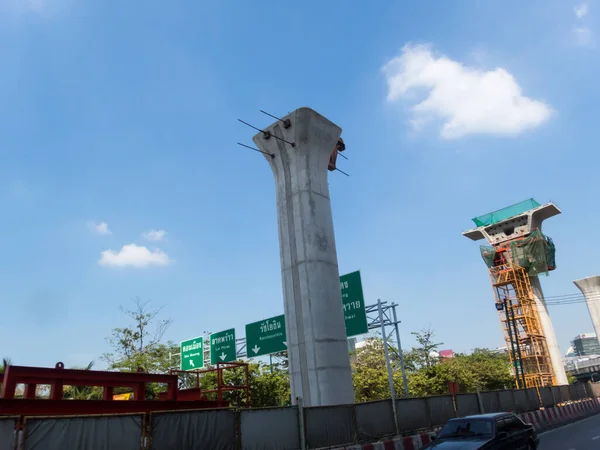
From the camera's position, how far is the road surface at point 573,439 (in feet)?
43.4

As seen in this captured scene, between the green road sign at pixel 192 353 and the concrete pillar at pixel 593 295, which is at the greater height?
the concrete pillar at pixel 593 295

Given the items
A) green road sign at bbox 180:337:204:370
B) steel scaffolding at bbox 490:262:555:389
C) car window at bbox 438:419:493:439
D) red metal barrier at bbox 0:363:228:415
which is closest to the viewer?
red metal barrier at bbox 0:363:228:415

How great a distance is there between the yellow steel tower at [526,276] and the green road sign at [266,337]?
29.7m

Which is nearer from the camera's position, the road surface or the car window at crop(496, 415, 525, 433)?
the car window at crop(496, 415, 525, 433)

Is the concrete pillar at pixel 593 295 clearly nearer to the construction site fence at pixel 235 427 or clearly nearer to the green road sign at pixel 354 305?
the green road sign at pixel 354 305

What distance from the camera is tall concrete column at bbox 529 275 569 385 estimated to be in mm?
47159

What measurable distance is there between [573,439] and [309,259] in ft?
35.9

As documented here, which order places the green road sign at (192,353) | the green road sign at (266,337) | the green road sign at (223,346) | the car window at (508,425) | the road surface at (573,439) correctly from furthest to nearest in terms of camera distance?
1. the green road sign at (223,346)
2. the green road sign at (192,353)
3. the green road sign at (266,337)
4. the road surface at (573,439)
5. the car window at (508,425)

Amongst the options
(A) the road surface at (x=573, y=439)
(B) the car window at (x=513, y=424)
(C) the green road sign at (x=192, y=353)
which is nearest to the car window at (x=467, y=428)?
(B) the car window at (x=513, y=424)

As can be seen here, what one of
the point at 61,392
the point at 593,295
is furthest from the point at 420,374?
the point at 593,295

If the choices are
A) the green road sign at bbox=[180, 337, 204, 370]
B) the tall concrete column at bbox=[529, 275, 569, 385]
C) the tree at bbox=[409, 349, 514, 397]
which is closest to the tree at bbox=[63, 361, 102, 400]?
the green road sign at bbox=[180, 337, 204, 370]

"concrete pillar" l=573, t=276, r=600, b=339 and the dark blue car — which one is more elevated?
"concrete pillar" l=573, t=276, r=600, b=339

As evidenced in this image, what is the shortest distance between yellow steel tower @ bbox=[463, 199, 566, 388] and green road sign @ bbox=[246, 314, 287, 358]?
29659 mm

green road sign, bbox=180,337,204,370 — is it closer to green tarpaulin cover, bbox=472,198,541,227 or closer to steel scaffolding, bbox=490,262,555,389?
steel scaffolding, bbox=490,262,555,389
